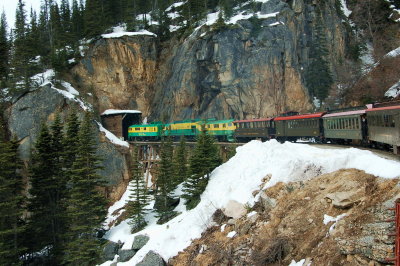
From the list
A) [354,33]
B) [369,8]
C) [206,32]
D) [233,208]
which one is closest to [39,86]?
[206,32]

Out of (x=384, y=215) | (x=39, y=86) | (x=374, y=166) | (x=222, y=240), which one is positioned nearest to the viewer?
(x=384, y=215)

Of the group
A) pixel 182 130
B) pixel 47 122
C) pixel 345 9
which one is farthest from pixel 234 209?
pixel 345 9

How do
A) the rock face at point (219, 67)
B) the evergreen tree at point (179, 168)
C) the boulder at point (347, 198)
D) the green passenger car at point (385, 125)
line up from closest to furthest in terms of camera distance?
1. the boulder at point (347, 198)
2. the green passenger car at point (385, 125)
3. the evergreen tree at point (179, 168)
4. the rock face at point (219, 67)

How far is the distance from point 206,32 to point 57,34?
33.9 metres

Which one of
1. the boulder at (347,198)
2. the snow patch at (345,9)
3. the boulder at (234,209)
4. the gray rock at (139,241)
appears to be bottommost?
the gray rock at (139,241)

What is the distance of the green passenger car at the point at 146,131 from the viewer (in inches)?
2212

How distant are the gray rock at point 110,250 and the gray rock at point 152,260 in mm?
7248

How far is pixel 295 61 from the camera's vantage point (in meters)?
57.7

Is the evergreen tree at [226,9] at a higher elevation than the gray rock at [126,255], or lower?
higher

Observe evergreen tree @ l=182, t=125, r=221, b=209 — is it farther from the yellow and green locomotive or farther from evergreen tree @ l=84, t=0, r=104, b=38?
evergreen tree @ l=84, t=0, r=104, b=38

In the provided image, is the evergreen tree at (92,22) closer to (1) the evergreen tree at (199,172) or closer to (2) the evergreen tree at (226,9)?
(2) the evergreen tree at (226,9)

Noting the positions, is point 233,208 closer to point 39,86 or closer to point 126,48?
point 39,86

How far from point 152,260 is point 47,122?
44.1 m

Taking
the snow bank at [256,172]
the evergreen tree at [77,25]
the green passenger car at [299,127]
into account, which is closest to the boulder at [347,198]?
the snow bank at [256,172]
